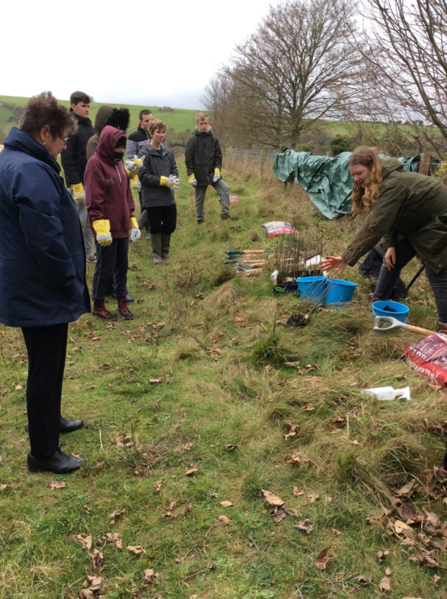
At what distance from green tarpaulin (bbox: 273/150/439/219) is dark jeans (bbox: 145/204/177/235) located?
372cm

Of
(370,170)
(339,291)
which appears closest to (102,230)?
(339,291)

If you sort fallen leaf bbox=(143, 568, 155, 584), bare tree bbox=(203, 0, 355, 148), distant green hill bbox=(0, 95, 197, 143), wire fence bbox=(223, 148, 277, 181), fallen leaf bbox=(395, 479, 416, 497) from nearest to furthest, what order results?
fallen leaf bbox=(143, 568, 155, 584) → fallen leaf bbox=(395, 479, 416, 497) → wire fence bbox=(223, 148, 277, 181) → bare tree bbox=(203, 0, 355, 148) → distant green hill bbox=(0, 95, 197, 143)

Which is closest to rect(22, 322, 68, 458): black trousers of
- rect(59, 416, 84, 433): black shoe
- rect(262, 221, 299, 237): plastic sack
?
rect(59, 416, 84, 433): black shoe

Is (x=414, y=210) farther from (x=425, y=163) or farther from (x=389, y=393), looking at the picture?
(x=425, y=163)

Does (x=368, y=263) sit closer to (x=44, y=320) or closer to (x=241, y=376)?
(x=241, y=376)

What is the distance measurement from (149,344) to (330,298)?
203cm

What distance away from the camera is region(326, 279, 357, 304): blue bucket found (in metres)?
4.64

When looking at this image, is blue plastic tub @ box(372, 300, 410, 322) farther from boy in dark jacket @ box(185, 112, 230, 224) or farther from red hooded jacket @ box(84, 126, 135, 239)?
boy in dark jacket @ box(185, 112, 230, 224)

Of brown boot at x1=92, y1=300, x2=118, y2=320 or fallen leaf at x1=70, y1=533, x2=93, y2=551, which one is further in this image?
brown boot at x1=92, y1=300, x2=118, y2=320

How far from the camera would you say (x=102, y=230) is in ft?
15.2

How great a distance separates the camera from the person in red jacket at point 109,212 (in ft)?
15.0

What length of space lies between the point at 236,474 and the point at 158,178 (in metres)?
4.99

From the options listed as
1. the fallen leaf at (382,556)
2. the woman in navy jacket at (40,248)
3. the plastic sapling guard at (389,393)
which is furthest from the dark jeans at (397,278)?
the woman in navy jacket at (40,248)

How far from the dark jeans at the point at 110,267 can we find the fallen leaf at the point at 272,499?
3.21 m
